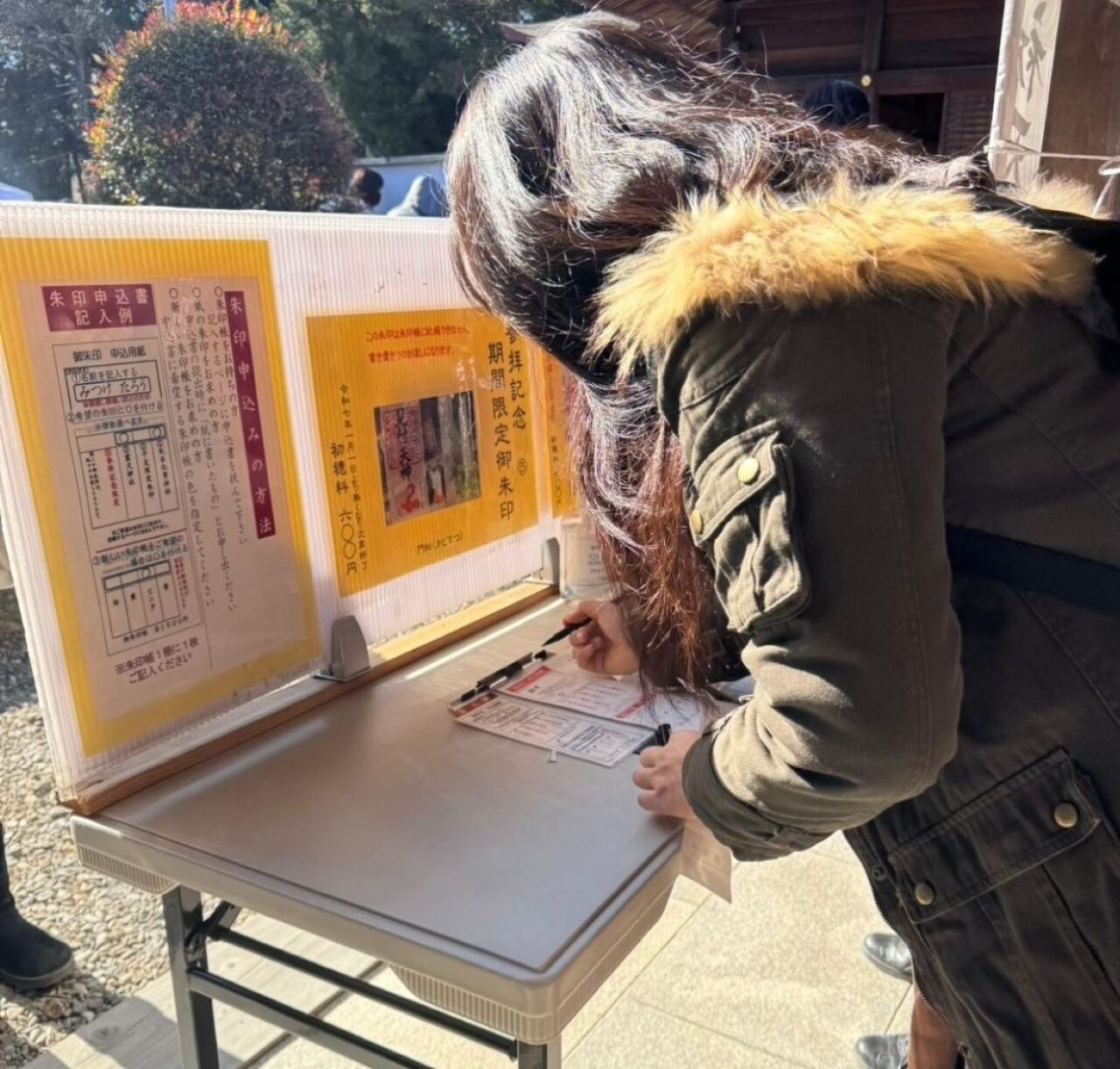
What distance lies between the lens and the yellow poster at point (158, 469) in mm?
1048

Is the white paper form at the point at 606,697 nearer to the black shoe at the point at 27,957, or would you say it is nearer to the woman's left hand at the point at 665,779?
the woman's left hand at the point at 665,779

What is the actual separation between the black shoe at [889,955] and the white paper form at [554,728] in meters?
1.09

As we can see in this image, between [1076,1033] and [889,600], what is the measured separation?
488mm

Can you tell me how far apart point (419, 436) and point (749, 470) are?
0.93 metres

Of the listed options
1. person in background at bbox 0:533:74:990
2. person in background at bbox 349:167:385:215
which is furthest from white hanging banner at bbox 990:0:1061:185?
person in background at bbox 349:167:385:215

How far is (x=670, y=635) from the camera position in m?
1.12

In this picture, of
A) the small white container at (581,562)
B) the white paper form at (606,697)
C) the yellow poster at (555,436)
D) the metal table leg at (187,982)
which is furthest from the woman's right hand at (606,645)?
the metal table leg at (187,982)

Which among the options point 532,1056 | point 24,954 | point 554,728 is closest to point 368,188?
point 24,954

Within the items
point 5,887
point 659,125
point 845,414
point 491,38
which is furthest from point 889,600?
point 491,38

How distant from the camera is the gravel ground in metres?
2.05

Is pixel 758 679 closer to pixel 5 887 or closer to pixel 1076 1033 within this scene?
pixel 1076 1033

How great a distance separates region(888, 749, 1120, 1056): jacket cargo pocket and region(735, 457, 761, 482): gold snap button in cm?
36

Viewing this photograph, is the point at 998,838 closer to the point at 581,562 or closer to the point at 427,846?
the point at 427,846

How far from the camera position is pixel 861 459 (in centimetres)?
67
